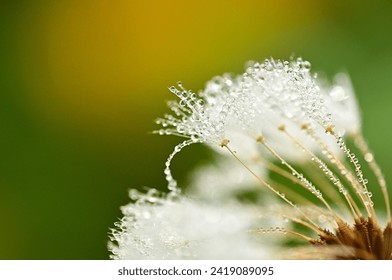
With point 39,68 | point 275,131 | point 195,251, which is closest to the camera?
point 195,251

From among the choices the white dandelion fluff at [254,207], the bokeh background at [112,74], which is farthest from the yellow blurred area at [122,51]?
the white dandelion fluff at [254,207]

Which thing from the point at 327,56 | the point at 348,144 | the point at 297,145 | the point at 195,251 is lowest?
the point at 195,251

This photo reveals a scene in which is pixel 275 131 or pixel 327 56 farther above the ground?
pixel 327 56

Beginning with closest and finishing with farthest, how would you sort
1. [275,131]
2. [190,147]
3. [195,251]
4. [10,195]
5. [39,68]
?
[195,251], [275,131], [190,147], [10,195], [39,68]

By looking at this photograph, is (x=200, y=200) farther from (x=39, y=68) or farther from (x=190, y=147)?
(x=39, y=68)

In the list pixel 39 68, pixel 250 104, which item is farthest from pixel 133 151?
pixel 250 104

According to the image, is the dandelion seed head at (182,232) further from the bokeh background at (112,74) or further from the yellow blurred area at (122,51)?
the yellow blurred area at (122,51)

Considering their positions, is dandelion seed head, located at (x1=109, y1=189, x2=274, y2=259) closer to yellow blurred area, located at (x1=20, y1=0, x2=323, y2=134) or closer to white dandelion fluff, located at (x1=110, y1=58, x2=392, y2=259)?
white dandelion fluff, located at (x1=110, y1=58, x2=392, y2=259)

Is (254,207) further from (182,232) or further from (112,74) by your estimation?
(112,74)
